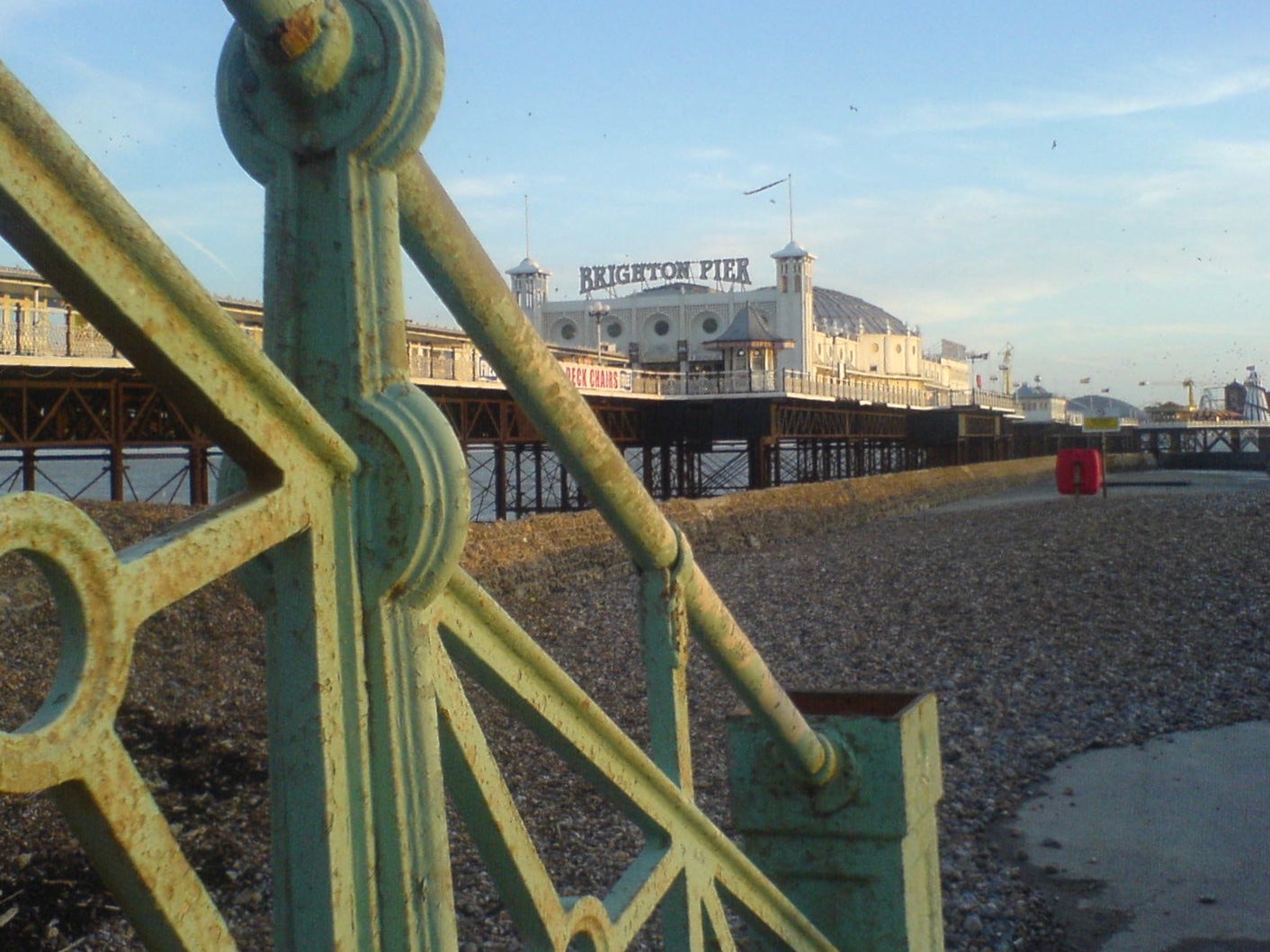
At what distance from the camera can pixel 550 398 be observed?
67.0 inches

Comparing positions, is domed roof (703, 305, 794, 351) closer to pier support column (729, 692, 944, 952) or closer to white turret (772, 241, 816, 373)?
white turret (772, 241, 816, 373)

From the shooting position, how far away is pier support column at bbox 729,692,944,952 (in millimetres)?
2697

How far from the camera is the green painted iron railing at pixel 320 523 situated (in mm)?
1000

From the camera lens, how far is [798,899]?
2.81m

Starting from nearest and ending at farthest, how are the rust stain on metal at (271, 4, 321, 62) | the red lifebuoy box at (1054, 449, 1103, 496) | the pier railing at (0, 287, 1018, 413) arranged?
1. the rust stain on metal at (271, 4, 321, 62)
2. the pier railing at (0, 287, 1018, 413)
3. the red lifebuoy box at (1054, 449, 1103, 496)

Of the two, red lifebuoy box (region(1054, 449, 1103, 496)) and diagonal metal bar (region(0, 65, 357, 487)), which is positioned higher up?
diagonal metal bar (region(0, 65, 357, 487))

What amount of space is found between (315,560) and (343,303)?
28 cm

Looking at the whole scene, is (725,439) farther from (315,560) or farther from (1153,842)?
(315,560)

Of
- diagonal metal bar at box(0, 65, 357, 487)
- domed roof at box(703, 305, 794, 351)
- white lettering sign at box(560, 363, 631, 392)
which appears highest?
domed roof at box(703, 305, 794, 351)

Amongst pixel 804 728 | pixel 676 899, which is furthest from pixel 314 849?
pixel 804 728

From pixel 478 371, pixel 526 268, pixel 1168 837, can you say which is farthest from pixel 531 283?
pixel 1168 837

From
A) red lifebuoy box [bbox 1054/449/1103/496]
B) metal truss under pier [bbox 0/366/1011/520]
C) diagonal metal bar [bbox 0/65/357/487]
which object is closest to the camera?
diagonal metal bar [bbox 0/65/357/487]

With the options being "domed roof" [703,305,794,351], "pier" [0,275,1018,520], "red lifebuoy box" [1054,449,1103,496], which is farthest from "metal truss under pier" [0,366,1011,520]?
"red lifebuoy box" [1054,449,1103,496]

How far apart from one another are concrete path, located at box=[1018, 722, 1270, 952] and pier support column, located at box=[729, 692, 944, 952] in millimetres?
3077
